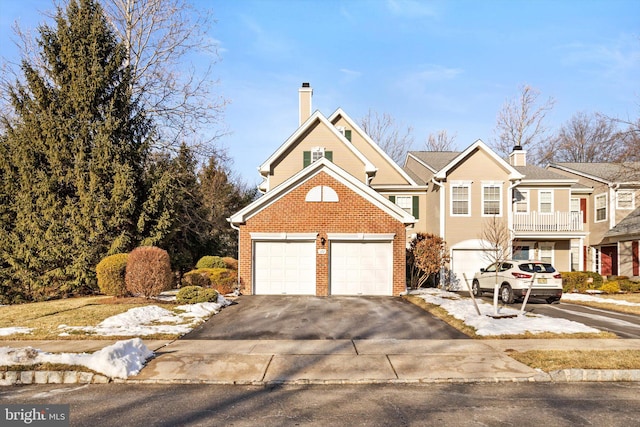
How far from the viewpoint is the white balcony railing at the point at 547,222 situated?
24.3 meters

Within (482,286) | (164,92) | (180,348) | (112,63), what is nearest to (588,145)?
(482,286)

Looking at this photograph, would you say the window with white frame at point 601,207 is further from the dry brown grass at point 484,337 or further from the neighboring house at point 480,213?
the dry brown grass at point 484,337

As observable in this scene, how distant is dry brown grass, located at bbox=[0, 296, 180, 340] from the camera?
10.8 meters

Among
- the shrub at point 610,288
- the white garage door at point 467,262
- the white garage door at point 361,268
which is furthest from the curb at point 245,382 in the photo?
the shrub at point 610,288

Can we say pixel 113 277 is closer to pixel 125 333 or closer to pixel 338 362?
pixel 125 333

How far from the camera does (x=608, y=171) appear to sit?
2905cm

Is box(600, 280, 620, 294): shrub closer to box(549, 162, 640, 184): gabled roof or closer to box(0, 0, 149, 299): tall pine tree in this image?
box(549, 162, 640, 184): gabled roof

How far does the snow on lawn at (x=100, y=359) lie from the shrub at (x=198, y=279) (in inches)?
468

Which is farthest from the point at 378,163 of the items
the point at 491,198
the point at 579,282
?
the point at 579,282

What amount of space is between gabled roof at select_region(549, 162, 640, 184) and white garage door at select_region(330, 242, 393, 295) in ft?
48.9

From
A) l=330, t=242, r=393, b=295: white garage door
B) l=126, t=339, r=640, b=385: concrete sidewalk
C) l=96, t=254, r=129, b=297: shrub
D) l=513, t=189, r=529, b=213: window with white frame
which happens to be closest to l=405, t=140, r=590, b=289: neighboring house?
l=513, t=189, r=529, b=213: window with white frame

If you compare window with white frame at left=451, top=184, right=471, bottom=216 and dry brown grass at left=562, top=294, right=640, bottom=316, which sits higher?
window with white frame at left=451, top=184, right=471, bottom=216

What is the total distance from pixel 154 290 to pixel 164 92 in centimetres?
1361

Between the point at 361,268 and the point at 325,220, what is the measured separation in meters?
2.47
